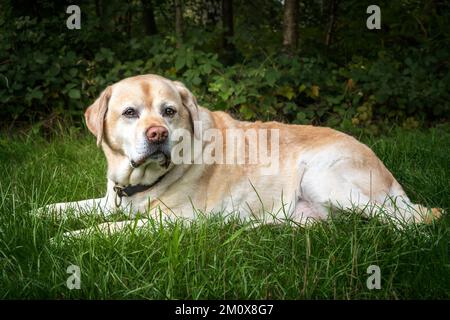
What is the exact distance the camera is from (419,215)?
11.3 feet

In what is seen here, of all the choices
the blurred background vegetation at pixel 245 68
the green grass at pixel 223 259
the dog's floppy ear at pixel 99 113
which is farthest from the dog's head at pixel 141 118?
the blurred background vegetation at pixel 245 68

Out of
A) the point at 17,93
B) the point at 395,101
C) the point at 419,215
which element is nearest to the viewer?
the point at 419,215

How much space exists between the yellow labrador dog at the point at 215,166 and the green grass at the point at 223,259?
0.29m

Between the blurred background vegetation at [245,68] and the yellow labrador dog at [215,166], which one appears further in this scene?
the blurred background vegetation at [245,68]

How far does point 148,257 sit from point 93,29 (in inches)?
206

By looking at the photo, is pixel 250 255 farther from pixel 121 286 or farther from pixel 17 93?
pixel 17 93

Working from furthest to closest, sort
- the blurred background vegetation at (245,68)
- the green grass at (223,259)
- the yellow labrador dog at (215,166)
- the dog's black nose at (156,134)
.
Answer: the blurred background vegetation at (245,68), the yellow labrador dog at (215,166), the dog's black nose at (156,134), the green grass at (223,259)

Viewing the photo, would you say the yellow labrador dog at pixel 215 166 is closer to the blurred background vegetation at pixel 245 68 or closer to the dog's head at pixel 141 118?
the dog's head at pixel 141 118

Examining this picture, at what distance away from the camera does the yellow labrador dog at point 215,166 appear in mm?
3564

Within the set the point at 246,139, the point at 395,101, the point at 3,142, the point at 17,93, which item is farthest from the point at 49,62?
the point at 395,101

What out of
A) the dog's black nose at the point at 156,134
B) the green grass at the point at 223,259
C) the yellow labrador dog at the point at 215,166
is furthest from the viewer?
the yellow labrador dog at the point at 215,166

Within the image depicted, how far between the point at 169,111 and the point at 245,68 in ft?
11.7

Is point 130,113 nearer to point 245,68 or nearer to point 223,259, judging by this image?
Answer: point 223,259

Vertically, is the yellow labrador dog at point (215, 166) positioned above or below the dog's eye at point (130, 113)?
below
